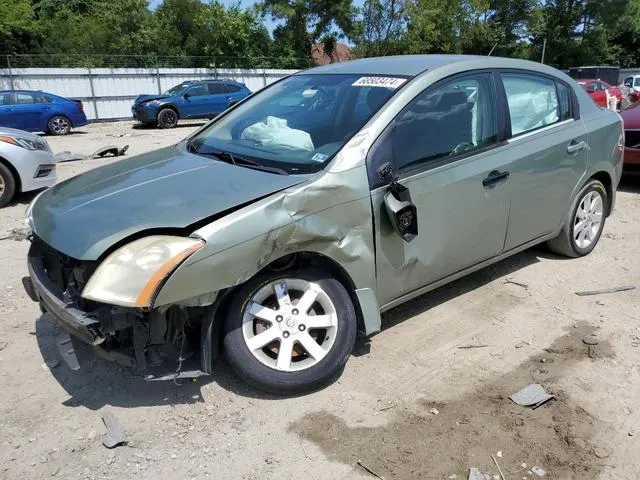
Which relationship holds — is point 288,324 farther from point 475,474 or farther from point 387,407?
point 475,474

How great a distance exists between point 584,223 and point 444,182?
2121mm

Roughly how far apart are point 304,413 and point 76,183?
1987 mm

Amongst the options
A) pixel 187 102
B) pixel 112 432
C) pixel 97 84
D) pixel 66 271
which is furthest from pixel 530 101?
pixel 97 84

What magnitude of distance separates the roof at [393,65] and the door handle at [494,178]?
0.80m

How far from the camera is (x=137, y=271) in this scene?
261 cm

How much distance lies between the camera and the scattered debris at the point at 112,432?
2787 millimetres

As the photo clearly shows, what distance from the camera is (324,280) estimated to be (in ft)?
10.3

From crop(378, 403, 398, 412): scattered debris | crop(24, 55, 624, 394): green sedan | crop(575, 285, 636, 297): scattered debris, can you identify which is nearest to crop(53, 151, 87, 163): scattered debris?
crop(24, 55, 624, 394): green sedan

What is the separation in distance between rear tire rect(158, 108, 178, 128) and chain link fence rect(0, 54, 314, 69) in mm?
7329

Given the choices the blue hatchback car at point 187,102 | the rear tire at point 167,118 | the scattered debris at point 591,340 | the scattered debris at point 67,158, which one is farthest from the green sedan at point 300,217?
the rear tire at point 167,118

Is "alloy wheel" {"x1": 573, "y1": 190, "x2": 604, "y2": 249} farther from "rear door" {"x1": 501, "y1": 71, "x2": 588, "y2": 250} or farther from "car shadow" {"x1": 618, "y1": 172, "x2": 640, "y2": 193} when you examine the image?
"car shadow" {"x1": 618, "y1": 172, "x2": 640, "y2": 193}

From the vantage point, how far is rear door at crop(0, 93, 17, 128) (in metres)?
16.4

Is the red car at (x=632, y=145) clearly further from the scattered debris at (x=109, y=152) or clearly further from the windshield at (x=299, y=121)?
the scattered debris at (x=109, y=152)

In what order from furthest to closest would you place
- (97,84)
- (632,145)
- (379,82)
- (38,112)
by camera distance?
(97,84) < (38,112) < (632,145) < (379,82)
